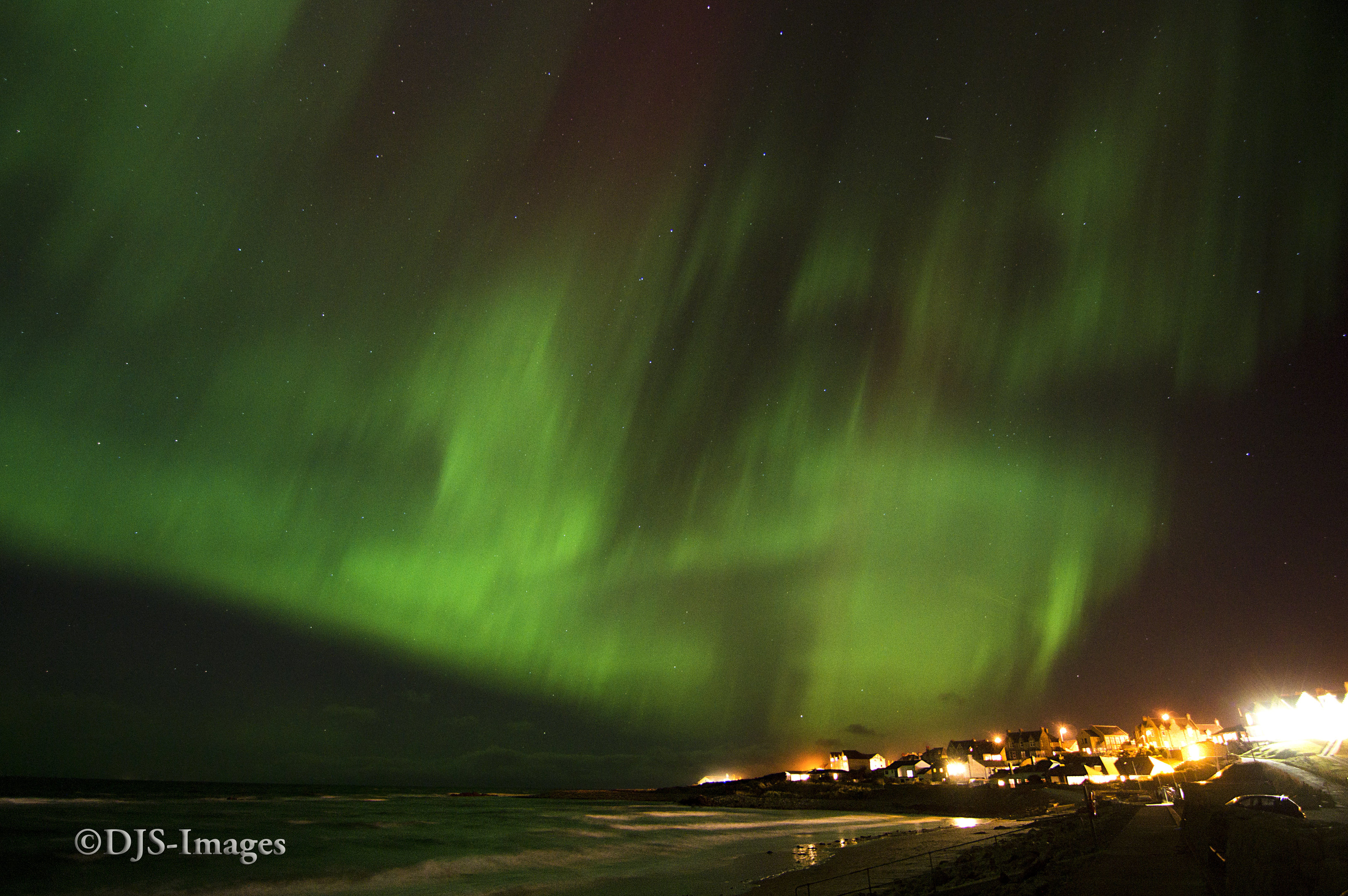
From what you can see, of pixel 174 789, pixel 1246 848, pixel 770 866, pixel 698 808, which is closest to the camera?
pixel 1246 848

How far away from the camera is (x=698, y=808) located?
98.5 m

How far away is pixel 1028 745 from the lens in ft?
442

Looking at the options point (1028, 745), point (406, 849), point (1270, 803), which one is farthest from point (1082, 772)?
point (406, 849)

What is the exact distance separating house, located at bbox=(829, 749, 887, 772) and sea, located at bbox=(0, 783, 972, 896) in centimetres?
10777

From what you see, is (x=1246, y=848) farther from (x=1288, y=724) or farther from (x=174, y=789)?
(x=174, y=789)

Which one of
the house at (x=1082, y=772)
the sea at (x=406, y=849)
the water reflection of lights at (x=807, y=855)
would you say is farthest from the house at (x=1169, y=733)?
the water reflection of lights at (x=807, y=855)

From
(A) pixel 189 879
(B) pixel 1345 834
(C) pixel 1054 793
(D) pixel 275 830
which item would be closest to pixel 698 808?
(C) pixel 1054 793

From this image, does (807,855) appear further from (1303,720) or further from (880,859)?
(1303,720)

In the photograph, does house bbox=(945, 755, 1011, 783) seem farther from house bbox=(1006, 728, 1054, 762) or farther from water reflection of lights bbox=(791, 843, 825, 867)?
water reflection of lights bbox=(791, 843, 825, 867)

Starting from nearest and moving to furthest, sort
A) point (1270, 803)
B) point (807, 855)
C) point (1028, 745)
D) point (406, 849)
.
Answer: point (1270, 803) → point (807, 855) → point (406, 849) → point (1028, 745)

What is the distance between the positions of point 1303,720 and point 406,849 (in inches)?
3477

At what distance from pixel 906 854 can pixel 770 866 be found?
6989 millimetres

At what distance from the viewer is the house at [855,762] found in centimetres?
18350

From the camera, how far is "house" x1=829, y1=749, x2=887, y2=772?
183500 millimetres
